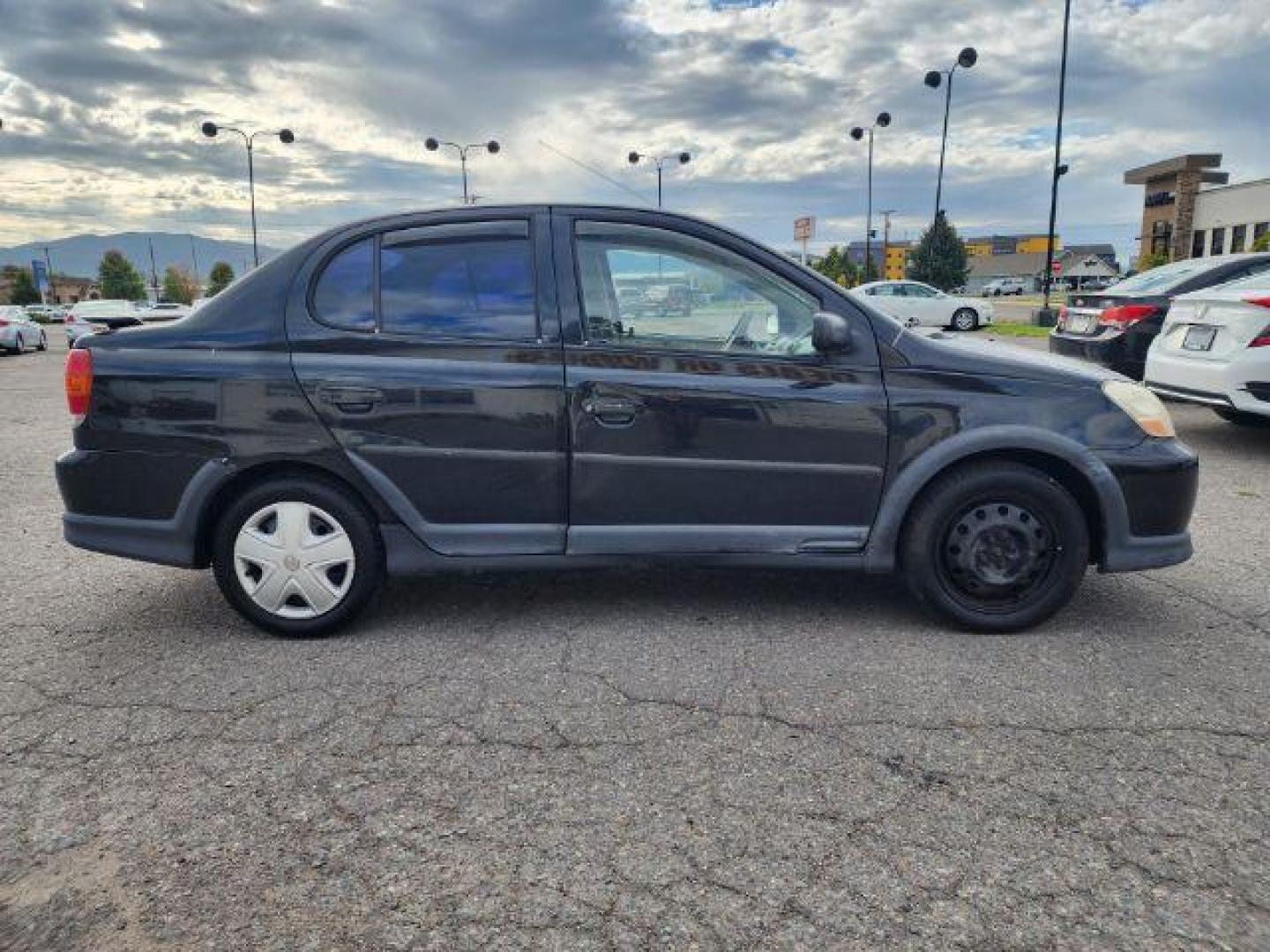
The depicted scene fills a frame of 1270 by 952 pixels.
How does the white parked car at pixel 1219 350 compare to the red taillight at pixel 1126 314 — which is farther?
the red taillight at pixel 1126 314

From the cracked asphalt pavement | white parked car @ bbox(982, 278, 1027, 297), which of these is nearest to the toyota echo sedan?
the cracked asphalt pavement

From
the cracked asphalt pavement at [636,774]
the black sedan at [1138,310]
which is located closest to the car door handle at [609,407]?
the cracked asphalt pavement at [636,774]

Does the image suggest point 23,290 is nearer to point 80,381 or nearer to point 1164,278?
point 1164,278

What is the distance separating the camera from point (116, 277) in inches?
4220

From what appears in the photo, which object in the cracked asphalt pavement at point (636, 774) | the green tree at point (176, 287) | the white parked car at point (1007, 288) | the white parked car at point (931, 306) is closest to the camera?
the cracked asphalt pavement at point (636, 774)

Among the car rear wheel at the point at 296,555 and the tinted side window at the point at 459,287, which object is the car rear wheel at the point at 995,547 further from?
the car rear wheel at the point at 296,555

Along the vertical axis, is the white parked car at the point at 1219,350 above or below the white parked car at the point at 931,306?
below

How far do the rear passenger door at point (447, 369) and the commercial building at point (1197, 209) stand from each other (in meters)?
55.5

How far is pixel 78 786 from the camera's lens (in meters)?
2.58

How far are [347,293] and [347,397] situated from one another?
427 millimetres

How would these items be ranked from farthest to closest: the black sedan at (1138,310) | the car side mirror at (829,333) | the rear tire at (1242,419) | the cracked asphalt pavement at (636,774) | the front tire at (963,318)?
the front tire at (963,318) → the black sedan at (1138,310) → the rear tire at (1242,419) → the car side mirror at (829,333) → the cracked asphalt pavement at (636,774)

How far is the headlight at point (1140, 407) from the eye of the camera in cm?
366

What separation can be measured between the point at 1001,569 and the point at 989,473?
0.40m

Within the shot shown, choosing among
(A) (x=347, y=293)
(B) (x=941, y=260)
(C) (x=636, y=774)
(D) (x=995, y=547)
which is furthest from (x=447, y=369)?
Result: (B) (x=941, y=260)
